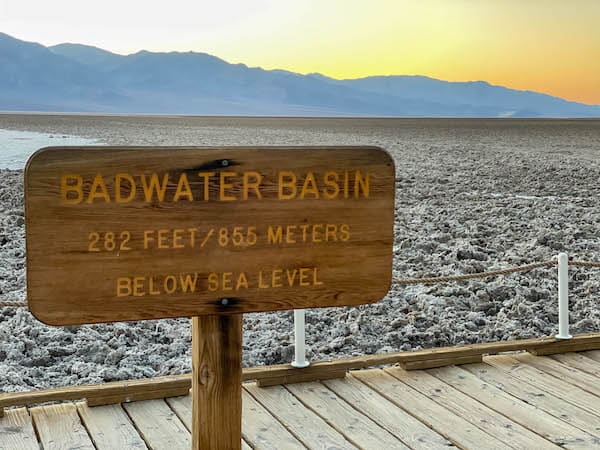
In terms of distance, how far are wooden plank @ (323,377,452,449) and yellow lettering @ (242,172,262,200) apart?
1744mm

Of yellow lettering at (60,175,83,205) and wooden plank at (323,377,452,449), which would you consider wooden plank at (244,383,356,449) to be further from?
yellow lettering at (60,175,83,205)

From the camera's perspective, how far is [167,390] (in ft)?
14.8

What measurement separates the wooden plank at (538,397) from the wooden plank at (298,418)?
109cm

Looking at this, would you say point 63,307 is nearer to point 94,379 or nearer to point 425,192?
point 94,379

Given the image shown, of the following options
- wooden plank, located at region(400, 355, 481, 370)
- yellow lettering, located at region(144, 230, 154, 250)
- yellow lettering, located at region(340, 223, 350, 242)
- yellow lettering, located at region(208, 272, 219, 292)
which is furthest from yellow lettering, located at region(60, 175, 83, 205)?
wooden plank, located at region(400, 355, 481, 370)

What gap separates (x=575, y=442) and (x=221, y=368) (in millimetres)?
1909

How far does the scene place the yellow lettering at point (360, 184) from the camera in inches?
114

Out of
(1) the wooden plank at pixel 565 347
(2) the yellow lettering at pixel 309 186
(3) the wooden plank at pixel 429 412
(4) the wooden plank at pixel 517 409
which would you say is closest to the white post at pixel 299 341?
(3) the wooden plank at pixel 429 412

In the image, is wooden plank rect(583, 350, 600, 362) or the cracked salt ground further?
the cracked salt ground

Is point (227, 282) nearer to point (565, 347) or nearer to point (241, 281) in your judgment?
point (241, 281)

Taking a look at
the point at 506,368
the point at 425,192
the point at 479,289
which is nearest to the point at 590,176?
the point at 425,192

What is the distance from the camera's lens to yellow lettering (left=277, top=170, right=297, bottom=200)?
2807mm

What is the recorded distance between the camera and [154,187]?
2.67m

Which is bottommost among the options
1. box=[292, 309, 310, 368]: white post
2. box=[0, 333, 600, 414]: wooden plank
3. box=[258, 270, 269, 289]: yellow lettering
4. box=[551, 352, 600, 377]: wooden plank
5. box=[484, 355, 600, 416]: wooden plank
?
box=[484, 355, 600, 416]: wooden plank
